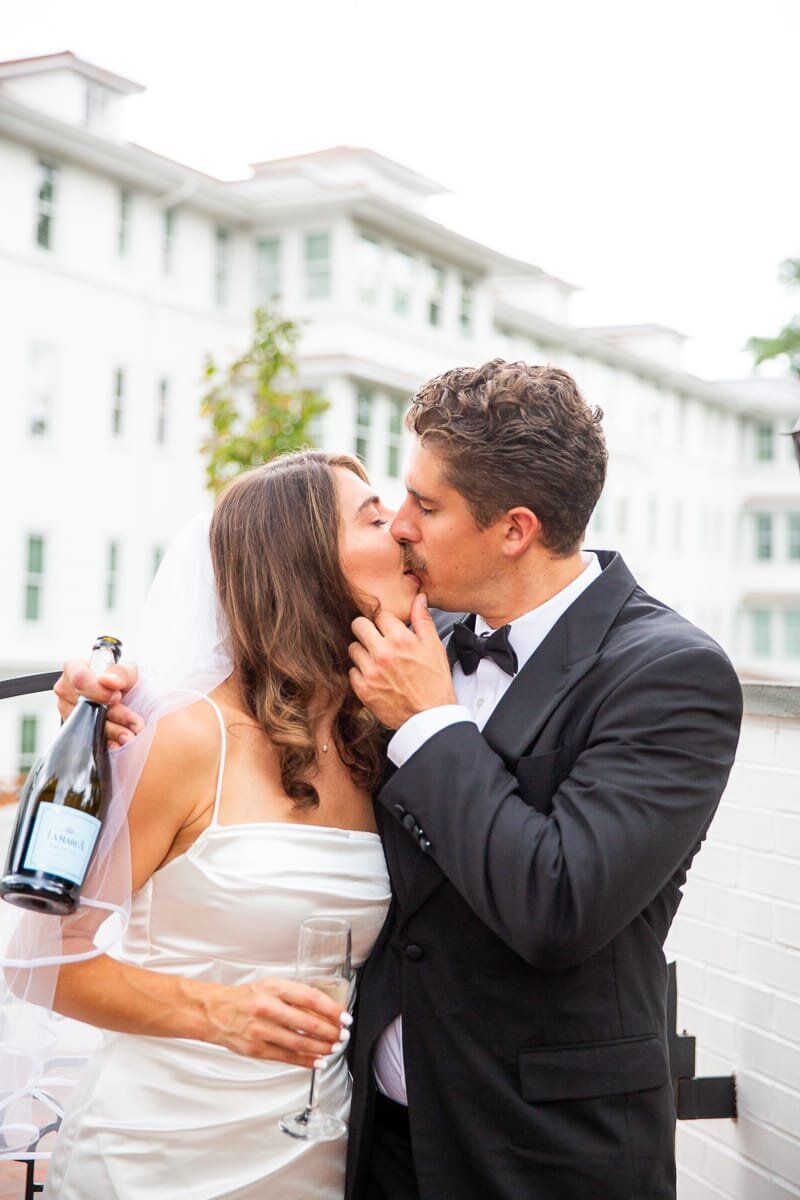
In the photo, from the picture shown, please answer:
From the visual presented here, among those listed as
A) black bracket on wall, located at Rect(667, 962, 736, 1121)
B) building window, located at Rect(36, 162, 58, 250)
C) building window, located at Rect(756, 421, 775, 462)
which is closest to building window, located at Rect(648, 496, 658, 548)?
building window, located at Rect(756, 421, 775, 462)

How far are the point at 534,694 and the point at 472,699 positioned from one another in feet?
0.71

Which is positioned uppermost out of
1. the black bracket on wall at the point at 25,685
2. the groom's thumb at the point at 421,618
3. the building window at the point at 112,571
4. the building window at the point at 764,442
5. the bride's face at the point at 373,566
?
the building window at the point at 764,442

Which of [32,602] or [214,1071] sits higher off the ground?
[32,602]

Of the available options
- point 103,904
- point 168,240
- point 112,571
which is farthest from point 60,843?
point 168,240

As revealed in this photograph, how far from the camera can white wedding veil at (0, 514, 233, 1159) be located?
6.61 ft

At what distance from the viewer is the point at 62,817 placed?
1.86m

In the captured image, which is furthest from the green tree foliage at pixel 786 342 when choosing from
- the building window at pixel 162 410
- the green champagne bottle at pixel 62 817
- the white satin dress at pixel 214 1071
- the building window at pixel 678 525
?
the green champagne bottle at pixel 62 817

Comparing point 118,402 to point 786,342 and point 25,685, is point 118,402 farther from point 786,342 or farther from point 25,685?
point 25,685

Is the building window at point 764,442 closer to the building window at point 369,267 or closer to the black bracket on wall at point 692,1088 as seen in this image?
the building window at point 369,267

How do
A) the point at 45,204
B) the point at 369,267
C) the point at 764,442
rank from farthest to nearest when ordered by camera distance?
the point at 764,442, the point at 369,267, the point at 45,204

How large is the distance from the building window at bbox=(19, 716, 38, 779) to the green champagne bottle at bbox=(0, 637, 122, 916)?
57.6 ft

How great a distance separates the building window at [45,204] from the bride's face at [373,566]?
758 inches

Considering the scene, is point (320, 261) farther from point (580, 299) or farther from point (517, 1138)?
point (517, 1138)

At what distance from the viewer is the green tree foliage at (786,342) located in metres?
26.3
